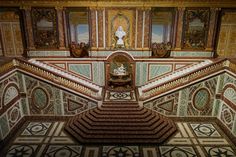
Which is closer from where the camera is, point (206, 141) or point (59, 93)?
point (206, 141)

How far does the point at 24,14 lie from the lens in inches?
477

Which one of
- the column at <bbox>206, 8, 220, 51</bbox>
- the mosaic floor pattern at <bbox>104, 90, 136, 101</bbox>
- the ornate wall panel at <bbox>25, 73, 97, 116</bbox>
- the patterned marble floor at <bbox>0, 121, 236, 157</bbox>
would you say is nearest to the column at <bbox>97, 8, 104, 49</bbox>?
the mosaic floor pattern at <bbox>104, 90, 136, 101</bbox>

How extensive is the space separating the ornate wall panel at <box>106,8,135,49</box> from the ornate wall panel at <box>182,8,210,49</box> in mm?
2600

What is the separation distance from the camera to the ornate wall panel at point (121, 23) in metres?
12.2

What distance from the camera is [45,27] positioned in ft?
40.5

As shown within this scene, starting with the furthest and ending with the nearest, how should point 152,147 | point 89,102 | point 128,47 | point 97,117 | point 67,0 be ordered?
point 128,47 → point 67,0 → point 89,102 → point 97,117 → point 152,147

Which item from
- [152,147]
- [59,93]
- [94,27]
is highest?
[94,27]

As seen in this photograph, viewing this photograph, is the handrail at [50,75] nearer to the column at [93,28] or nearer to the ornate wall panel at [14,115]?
the ornate wall panel at [14,115]

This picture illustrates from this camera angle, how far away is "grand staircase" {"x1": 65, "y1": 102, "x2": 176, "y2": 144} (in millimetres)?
9797

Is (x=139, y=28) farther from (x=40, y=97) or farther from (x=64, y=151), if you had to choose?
(x=64, y=151)

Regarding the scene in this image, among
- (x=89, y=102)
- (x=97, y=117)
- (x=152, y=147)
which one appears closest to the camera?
(x=152, y=147)

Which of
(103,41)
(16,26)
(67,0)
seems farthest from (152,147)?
(16,26)

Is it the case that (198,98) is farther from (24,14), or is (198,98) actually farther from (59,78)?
(24,14)

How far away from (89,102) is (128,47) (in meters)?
3.53
